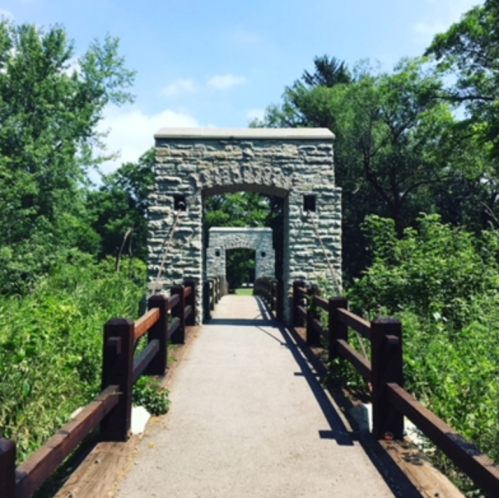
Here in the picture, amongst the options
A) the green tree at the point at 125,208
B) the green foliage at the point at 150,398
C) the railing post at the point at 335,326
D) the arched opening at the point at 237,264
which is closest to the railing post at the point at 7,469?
Answer: the green foliage at the point at 150,398

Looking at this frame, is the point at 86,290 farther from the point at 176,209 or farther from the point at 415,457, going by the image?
the point at 415,457

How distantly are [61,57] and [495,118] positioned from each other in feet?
44.7

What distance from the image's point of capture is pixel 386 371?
3.62 meters

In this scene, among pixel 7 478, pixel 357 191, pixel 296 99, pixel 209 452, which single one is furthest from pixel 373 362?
pixel 296 99

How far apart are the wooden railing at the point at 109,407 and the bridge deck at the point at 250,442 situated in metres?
0.28

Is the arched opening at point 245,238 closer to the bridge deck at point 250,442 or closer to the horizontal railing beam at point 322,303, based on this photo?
the horizontal railing beam at point 322,303

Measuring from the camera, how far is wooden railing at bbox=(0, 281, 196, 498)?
6.44 feet

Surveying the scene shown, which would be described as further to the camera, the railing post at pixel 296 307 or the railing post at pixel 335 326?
the railing post at pixel 296 307

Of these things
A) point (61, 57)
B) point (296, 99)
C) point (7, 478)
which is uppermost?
point (296, 99)

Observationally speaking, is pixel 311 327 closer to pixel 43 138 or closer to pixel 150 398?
pixel 150 398

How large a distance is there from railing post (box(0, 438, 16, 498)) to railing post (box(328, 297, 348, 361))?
12.6 feet

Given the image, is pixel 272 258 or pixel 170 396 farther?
pixel 272 258

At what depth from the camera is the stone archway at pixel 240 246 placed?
79.0ft

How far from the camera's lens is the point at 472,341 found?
16.8ft
